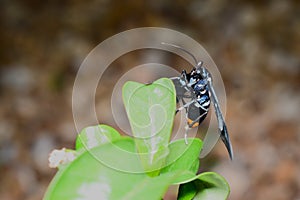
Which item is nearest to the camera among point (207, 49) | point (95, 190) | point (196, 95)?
point (95, 190)

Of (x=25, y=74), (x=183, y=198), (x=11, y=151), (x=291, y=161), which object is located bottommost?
(x=291, y=161)

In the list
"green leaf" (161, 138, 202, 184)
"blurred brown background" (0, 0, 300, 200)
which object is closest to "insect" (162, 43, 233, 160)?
"green leaf" (161, 138, 202, 184)

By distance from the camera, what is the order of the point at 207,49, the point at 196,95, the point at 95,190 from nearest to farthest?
the point at 95,190 < the point at 196,95 < the point at 207,49

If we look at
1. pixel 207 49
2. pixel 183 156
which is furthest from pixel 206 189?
pixel 207 49

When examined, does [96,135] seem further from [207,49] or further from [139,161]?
[207,49]

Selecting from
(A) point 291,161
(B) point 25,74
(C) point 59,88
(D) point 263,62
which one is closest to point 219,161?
(A) point 291,161

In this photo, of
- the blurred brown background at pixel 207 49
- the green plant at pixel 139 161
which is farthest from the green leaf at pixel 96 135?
the blurred brown background at pixel 207 49

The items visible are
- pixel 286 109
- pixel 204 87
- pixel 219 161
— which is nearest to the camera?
pixel 204 87

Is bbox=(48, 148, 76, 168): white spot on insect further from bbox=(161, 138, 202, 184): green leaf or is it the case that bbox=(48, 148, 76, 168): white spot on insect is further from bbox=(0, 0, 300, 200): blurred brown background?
bbox=(0, 0, 300, 200): blurred brown background

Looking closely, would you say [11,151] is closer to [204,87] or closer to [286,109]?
[286,109]
